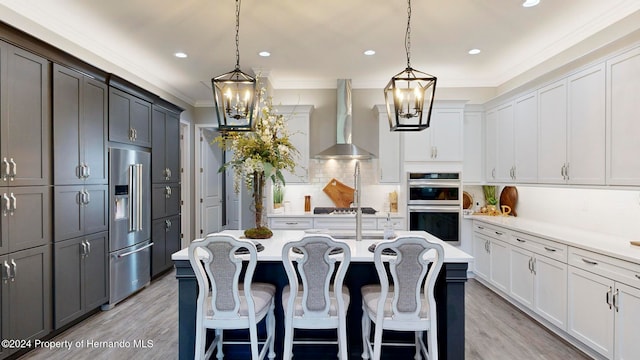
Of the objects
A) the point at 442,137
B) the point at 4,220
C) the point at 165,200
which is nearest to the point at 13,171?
the point at 4,220

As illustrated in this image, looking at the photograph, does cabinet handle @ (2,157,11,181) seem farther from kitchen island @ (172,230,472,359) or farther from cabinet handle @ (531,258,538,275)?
cabinet handle @ (531,258,538,275)

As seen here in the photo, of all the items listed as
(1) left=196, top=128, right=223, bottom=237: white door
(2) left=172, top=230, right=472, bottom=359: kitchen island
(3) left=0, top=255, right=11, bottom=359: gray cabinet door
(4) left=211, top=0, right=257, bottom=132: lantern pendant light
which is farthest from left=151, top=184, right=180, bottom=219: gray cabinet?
(4) left=211, top=0, right=257, bottom=132: lantern pendant light

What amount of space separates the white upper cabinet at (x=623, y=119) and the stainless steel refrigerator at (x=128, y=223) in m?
4.84

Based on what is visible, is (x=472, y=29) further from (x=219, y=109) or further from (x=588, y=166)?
(x=219, y=109)

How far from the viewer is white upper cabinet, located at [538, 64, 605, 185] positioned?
115 inches

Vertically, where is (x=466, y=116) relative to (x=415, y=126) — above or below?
above

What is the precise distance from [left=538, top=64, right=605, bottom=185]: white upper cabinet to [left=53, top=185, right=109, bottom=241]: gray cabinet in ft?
15.8

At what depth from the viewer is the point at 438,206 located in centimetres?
473

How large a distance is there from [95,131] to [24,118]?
78 cm

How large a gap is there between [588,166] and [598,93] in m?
0.66

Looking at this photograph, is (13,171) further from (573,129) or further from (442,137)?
(573,129)

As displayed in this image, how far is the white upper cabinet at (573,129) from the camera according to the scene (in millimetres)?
2922

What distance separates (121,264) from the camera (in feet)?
12.4

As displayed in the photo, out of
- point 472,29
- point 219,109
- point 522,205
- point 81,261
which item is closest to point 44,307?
point 81,261
